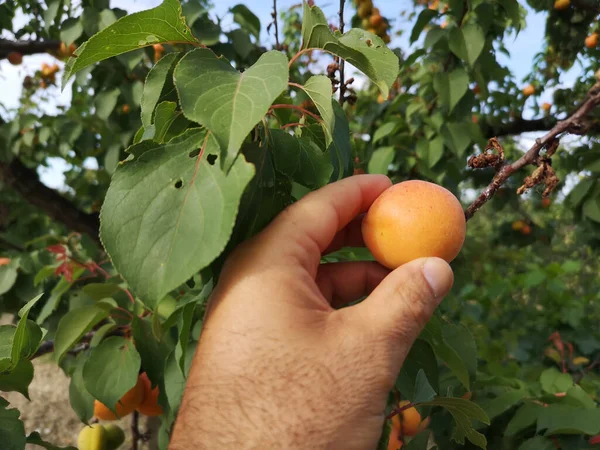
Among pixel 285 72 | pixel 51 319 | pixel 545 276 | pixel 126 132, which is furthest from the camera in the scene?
pixel 545 276

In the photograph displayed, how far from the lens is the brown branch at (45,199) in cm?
258

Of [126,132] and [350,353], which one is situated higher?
[350,353]

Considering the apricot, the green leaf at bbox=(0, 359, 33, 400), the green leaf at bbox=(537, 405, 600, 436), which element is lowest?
the green leaf at bbox=(537, 405, 600, 436)

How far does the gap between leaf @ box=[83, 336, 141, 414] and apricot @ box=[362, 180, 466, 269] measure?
658mm

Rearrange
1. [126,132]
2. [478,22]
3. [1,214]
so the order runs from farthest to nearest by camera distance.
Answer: [1,214], [126,132], [478,22]

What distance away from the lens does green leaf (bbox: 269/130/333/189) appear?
2.30ft

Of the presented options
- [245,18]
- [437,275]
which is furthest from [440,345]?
[245,18]

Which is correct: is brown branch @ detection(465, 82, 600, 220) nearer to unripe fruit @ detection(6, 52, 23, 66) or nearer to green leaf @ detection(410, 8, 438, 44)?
green leaf @ detection(410, 8, 438, 44)

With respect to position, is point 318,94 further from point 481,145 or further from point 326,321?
point 481,145

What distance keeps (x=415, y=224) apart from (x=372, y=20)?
2262 mm

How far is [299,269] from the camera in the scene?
25.0 inches

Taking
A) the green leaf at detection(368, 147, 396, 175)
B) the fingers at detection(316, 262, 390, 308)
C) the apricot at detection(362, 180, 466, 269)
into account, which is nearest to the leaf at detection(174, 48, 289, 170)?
the apricot at detection(362, 180, 466, 269)

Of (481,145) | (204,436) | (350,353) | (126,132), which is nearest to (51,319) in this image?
(126,132)

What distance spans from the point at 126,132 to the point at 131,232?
1.84 meters
